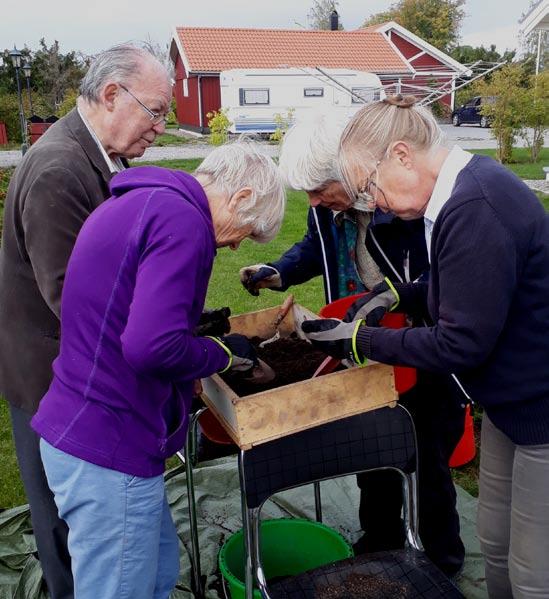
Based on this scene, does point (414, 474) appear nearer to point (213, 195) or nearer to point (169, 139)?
point (213, 195)

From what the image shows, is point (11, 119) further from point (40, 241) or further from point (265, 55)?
point (40, 241)

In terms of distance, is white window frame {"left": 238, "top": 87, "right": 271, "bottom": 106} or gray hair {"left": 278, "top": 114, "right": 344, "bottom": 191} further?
white window frame {"left": 238, "top": 87, "right": 271, "bottom": 106}

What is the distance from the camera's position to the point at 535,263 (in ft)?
4.74

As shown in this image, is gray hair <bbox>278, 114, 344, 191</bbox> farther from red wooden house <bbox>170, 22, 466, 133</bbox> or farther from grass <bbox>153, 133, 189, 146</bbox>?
red wooden house <bbox>170, 22, 466, 133</bbox>

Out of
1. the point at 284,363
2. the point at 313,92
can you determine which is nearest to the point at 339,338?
the point at 284,363

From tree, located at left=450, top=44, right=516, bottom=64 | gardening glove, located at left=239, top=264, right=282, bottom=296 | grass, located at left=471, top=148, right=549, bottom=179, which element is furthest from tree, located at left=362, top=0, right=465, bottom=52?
gardening glove, located at left=239, top=264, right=282, bottom=296

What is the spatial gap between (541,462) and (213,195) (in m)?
1.02

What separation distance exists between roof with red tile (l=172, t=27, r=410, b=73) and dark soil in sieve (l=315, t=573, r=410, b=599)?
2236 centimetres

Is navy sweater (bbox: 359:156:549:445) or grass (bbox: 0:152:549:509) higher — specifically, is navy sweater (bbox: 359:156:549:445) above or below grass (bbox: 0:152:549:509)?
above

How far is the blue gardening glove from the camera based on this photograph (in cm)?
191

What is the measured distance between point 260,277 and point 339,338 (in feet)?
2.75

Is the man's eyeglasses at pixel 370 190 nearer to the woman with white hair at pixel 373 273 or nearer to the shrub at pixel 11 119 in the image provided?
the woman with white hair at pixel 373 273

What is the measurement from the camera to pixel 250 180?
159 centimetres

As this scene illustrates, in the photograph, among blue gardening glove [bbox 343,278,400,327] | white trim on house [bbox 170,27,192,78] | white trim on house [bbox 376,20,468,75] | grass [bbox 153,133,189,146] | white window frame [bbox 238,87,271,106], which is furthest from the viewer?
white trim on house [bbox 376,20,468,75]
